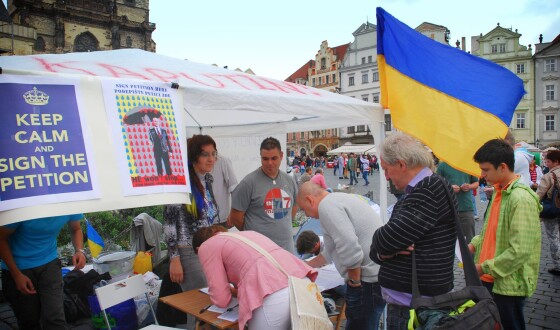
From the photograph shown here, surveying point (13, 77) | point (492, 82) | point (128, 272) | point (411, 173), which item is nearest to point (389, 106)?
point (492, 82)

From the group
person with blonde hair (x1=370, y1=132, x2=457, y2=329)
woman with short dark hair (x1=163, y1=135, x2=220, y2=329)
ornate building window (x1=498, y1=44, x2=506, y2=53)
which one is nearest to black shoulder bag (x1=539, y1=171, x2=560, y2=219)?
person with blonde hair (x1=370, y1=132, x2=457, y2=329)

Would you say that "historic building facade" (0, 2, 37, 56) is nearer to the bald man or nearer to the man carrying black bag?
the bald man

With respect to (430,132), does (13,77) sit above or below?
above

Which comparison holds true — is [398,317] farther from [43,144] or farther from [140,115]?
[43,144]

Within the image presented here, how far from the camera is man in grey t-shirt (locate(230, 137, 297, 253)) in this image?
359cm

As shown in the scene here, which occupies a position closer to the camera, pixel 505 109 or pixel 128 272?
pixel 505 109

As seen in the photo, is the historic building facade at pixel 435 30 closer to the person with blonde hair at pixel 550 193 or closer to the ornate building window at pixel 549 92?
the ornate building window at pixel 549 92

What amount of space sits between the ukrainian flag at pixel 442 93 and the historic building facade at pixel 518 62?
45.9 meters

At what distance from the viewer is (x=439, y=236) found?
193 centimetres

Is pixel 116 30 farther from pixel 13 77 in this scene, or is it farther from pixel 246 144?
pixel 13 77

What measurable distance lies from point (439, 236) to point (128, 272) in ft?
14.1

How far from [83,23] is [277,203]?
48.9 metres

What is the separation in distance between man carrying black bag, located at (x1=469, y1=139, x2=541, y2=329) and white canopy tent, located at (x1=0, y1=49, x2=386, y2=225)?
149 centimetres

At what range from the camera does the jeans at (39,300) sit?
266cm
